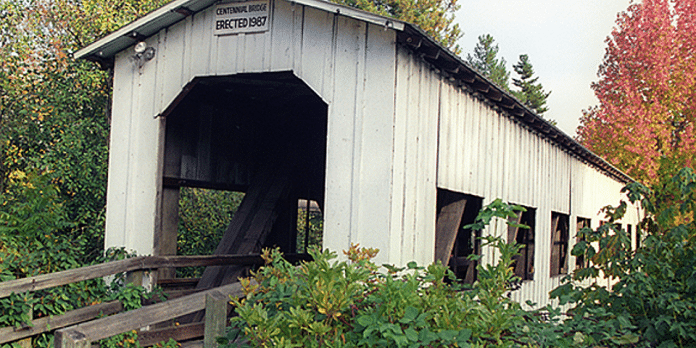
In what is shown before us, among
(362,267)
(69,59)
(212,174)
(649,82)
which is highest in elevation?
(649,82)

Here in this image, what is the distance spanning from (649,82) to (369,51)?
68.0ft

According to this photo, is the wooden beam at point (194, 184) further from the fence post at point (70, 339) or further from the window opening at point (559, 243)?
the window opening at point (559, 243)

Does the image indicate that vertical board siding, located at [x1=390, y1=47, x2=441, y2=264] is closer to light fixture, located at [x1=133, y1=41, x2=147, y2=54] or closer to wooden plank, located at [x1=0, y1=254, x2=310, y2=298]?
wooden plank, located at [x1=0, y1=254, x2=310, y2=298]

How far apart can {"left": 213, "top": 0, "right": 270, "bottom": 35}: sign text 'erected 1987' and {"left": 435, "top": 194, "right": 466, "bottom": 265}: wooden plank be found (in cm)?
313

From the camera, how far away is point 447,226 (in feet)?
26.2

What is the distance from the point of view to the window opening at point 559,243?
13.2 meters

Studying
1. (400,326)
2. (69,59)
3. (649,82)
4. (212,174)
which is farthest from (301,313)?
(649,82)

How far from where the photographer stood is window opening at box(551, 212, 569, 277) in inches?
519

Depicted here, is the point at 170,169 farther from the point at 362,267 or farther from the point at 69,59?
the point at 362,267

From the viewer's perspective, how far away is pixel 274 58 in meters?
6.95

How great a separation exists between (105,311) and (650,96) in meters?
22.6

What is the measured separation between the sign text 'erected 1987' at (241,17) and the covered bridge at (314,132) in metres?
0.02

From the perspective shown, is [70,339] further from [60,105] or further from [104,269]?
[60,105]

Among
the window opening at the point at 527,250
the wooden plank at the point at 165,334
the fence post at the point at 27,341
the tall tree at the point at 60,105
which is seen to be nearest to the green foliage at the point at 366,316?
the fence post at the point at 27,341
